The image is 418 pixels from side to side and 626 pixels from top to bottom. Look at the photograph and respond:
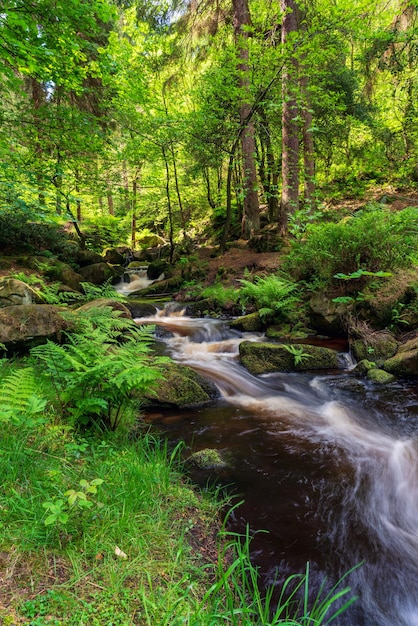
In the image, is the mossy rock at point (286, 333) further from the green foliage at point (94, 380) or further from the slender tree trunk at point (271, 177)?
the slender tree trunk at point (271, 177)

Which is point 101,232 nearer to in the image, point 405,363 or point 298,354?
point 298,354

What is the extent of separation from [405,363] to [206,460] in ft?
13.3

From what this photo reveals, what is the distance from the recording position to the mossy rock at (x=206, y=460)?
343cm

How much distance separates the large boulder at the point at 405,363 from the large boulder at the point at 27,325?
534 cm

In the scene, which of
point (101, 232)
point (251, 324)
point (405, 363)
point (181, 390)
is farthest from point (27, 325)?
point (101, 232)

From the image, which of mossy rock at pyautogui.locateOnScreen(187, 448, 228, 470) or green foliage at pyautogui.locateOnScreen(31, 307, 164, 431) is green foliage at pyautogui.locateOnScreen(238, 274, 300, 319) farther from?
green foliage at pyautogui.locateOnScreen(31, 307, 164, 431)

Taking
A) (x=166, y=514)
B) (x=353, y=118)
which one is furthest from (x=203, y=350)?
(x=353, y=118)

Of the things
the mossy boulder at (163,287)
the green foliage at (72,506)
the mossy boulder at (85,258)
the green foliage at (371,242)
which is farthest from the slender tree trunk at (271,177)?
the green foliage at (72,506)

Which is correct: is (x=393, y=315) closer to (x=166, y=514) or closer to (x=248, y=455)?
(x=248, y=455)

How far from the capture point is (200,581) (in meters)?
1.93

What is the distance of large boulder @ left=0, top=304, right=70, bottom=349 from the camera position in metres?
4.40

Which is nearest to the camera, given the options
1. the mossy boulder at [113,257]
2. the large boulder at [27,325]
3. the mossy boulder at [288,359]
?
the large boulder at [27,325]

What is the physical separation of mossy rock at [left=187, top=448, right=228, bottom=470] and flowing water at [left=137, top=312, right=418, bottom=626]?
0.13 metres

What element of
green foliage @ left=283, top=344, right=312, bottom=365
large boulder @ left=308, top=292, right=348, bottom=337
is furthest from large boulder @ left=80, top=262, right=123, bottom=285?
green foliage @ left=283, top=344, right=312, bottom=365
